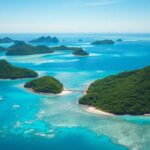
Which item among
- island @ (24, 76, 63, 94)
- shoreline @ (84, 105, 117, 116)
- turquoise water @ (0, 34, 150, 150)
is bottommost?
turquoise water @ (0, 34, 150, 150)

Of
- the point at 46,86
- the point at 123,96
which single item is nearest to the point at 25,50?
the point at 46,86

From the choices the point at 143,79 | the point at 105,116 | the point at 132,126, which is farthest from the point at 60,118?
the point at 143,79

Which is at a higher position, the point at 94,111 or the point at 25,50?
the point at 25,50

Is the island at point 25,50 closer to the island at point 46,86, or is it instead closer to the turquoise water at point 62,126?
the island at point 46,86

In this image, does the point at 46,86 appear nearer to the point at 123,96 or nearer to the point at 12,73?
the point at 123,96

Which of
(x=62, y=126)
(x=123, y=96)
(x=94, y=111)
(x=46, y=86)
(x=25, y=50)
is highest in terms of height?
(x=25, y=50)

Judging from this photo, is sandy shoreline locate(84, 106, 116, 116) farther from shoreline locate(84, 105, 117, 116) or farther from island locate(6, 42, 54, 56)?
island locate(6, 42, 54, 56)

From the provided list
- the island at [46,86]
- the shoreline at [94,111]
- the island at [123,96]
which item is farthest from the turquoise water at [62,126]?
the island at [46,86]

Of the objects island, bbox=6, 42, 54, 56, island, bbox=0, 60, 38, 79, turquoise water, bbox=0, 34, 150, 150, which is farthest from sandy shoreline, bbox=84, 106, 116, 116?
island, bbox=6, 42, 54, 56
